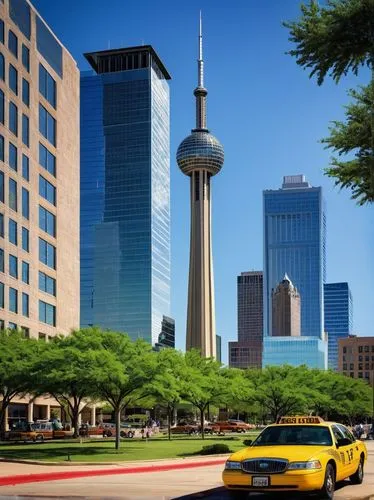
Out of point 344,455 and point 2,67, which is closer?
point 344,455

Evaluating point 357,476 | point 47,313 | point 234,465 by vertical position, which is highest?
point 47,313

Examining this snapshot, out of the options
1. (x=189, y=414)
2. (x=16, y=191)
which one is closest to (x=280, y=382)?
(x=16, y=191)

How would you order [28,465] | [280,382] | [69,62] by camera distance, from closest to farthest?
[28,465]
[280,382]
[69,62]

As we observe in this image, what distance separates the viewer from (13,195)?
89125 mm

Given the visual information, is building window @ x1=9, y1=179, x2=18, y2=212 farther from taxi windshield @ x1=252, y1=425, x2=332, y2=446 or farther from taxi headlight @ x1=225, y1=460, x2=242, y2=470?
taxi headlight @ x1=225, y1=460, x2=242, y2=470

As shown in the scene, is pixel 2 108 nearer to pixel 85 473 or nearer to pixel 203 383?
pixel 203 383

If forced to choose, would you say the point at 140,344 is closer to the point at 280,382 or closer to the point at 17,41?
the point at 280,382

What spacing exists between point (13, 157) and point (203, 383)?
4185 centimetres

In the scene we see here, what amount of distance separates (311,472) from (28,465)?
727 inches

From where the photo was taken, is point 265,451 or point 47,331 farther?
point 47,331

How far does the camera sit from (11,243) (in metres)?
87.1

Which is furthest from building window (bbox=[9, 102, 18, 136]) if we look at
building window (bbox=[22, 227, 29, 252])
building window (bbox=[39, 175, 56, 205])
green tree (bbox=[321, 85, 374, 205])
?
green tree (bbox=[321, 85, 374, 205])

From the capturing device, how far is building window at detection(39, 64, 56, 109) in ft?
329

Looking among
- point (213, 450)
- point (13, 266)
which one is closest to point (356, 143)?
point (213, 450)
